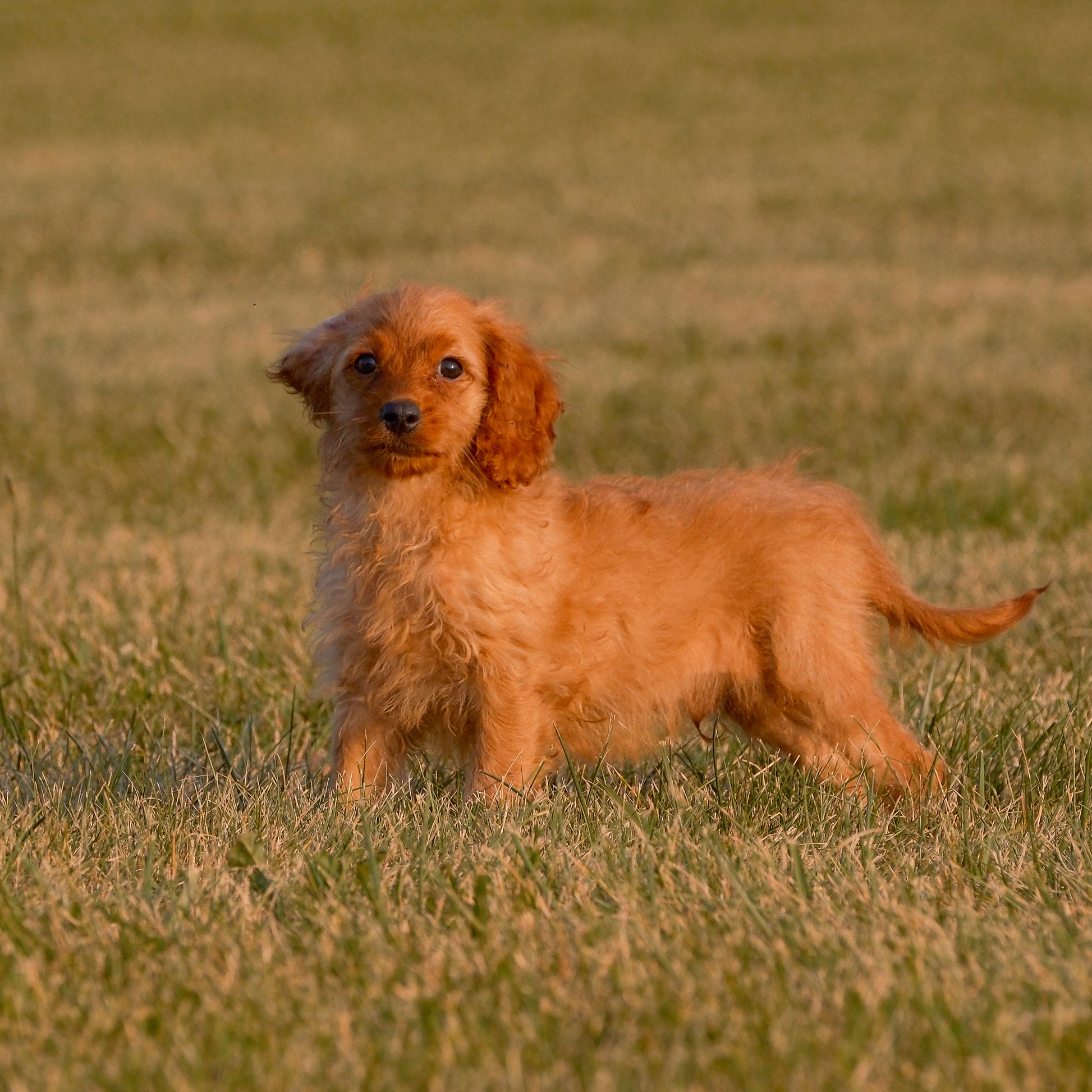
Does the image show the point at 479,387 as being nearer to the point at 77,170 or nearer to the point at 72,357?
the point at 72,357

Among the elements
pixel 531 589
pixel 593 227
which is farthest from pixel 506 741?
pixel 593 227

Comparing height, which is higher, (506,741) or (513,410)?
(513,410)

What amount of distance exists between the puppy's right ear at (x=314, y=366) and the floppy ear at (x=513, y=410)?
1.19ft

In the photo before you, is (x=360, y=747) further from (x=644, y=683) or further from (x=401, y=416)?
(x=401, y=416)

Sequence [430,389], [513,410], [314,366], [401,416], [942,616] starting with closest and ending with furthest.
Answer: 1. [401,416]
2. [430,389]
3. [513,410]
4. [314,366]
5. [942,616]

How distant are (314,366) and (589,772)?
129 cm

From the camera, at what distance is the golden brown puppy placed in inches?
148

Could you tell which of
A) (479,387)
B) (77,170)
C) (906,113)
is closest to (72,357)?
(479,387)

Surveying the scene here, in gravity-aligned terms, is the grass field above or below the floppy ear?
below

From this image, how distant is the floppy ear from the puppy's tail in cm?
102

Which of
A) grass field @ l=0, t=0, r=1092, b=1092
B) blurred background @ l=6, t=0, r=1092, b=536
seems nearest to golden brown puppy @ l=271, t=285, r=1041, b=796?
grass field @ l=0, t=0, r=1092, b=1092

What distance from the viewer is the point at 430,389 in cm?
371

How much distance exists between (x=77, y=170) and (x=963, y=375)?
14428 mm

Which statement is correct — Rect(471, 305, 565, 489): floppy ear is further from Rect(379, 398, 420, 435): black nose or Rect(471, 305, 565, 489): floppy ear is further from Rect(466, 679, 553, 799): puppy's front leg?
Rect(466, 679, 553, 799): puppy's front leg
